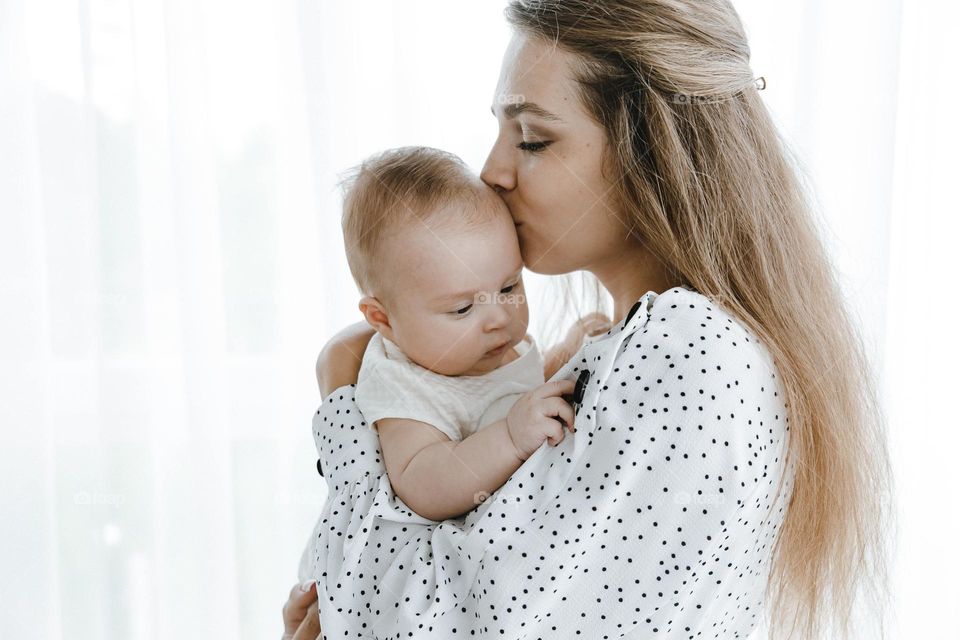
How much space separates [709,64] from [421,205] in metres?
0.42

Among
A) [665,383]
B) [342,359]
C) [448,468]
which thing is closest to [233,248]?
[342,359]

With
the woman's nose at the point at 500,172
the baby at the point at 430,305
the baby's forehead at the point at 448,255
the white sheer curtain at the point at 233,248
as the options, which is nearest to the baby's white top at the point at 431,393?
the baby at the point at 430,305

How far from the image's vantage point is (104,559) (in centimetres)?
208

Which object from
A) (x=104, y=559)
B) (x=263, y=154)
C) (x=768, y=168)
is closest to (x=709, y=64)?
(x=768, y=168)

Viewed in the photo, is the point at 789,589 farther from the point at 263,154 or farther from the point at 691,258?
the point at 263,154

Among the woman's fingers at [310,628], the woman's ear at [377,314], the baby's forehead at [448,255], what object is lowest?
the woman's fingers at [310,628]

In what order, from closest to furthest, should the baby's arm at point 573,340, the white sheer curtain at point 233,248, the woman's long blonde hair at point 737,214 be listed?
the woman's long blonde hair at point 737,214
the baby's arm at point 573,340
the white sheer curtain at point 233,248

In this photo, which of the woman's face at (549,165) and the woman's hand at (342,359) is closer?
the woman's face at (549,165)

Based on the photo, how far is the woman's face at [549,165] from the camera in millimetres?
1123

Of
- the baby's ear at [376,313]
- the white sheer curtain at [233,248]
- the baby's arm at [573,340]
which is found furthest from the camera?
the white sheer curtain at [233,248]

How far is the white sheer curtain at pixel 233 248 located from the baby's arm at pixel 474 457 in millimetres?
1001

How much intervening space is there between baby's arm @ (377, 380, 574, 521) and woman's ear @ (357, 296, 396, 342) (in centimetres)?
21

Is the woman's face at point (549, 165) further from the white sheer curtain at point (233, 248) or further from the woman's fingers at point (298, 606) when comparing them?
the white sheer curtain at point (233, 248)

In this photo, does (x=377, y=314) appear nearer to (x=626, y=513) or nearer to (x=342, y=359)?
(x=342, y=359)
